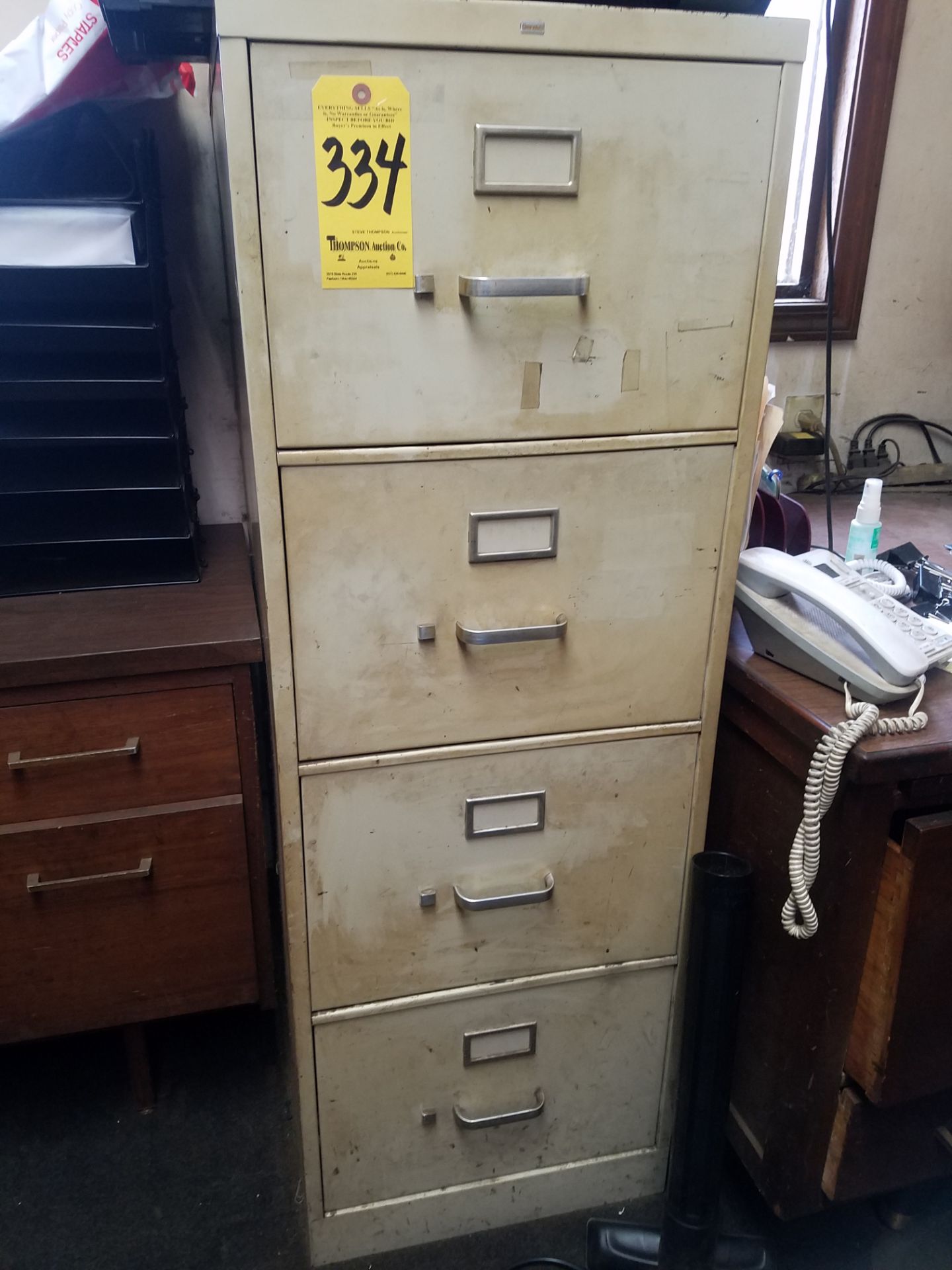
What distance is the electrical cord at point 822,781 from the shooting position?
820 mm

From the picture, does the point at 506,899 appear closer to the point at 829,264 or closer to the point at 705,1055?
the point at 705,1055

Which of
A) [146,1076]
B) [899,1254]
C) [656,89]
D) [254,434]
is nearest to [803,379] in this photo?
[656,89]

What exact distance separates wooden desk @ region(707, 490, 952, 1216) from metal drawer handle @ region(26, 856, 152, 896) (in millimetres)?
703

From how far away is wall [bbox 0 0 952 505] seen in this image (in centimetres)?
131

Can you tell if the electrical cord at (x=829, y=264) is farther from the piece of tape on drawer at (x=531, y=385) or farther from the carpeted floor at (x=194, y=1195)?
the carpeted floor at (x=194, y=1195)

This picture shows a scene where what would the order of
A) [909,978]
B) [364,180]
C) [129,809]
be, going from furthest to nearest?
[129,809]
[909,978]
[364,180]

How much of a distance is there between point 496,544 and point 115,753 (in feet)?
1.71

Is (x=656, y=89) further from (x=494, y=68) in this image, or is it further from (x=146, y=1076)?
(x=146, y=1076)

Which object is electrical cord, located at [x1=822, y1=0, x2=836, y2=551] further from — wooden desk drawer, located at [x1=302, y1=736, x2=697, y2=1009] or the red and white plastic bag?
the red and white plastic bag

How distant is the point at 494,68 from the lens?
75 cm

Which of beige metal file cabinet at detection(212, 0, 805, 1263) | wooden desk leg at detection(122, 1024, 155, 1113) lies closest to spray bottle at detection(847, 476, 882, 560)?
beige metal file cabinet at detection(212, 0, 805, 1263)

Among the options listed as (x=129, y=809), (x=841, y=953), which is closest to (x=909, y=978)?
(x=841, y=953)

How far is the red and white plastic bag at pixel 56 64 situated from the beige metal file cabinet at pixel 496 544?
14cm

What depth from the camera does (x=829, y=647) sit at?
91cm
